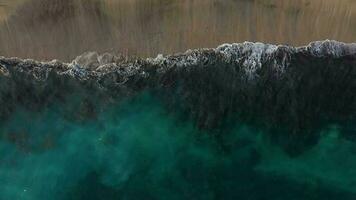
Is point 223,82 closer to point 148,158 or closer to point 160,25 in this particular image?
point 160,25

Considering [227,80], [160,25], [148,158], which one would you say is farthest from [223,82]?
[148,158]

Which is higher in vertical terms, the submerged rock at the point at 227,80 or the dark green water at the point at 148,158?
the submerged rock at the point at 227,80

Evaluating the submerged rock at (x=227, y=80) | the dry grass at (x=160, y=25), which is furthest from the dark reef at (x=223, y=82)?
the dry grass at (x=160, y=25)

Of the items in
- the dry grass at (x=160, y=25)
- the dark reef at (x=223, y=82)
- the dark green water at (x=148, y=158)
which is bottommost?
the dark green water at (x=148, y=158)

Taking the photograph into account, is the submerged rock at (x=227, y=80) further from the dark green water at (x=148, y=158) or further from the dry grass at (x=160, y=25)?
the dark green water at (x=148, y=158)

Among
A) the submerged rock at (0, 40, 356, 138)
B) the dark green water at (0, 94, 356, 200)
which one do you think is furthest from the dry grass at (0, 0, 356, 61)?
the dark green water at (0, 94, 356, 200)
